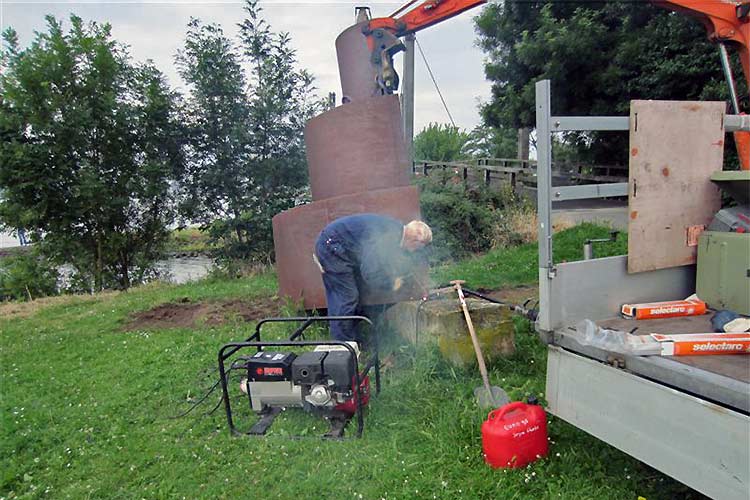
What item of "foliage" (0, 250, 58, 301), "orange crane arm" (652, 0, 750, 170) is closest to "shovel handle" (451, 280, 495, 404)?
"orange crane arm" (652, 0, 750, 170)

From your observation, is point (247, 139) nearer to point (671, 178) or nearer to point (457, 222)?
point (457, 222)

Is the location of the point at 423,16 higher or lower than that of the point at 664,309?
higher

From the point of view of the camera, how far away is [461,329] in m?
3.62

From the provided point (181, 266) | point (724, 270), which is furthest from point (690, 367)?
point (181, 266)

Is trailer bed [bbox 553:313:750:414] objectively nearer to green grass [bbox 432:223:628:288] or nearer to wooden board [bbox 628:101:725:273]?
wooden board [bbox 628:101:725:273]

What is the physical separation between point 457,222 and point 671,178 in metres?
7.74

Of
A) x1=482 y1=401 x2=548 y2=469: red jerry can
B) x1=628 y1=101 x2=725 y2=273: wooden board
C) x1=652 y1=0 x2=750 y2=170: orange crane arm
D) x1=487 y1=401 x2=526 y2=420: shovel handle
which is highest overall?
x1=652 y1=0 x2=750 y2=170: orange crane arm

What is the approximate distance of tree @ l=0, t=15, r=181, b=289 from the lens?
10.4 meters

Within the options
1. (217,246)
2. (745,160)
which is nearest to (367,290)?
(745,160)

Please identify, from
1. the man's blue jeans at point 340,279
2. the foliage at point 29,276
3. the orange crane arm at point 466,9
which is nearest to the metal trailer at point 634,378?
the man's blue jeans at point 340,279

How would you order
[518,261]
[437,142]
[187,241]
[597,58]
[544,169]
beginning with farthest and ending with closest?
1. [437,142]
2. [597,58]
3. [187,241]
4. [518,261]
5. [544,169]

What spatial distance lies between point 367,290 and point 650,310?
242cm

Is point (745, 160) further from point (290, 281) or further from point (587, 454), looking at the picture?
point (290, 281)

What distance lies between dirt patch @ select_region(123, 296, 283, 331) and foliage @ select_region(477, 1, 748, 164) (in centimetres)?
1029
